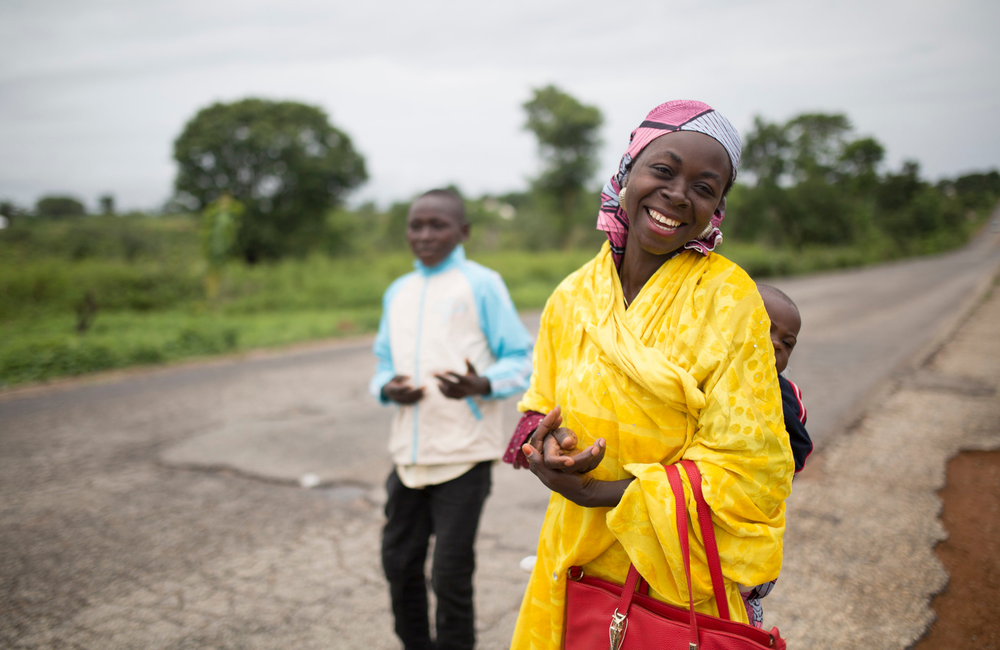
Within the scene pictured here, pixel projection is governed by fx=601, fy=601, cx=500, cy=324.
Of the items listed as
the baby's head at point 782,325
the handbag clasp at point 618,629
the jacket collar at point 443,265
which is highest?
the jacket collar at point 443,265

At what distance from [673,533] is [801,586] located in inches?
80.2

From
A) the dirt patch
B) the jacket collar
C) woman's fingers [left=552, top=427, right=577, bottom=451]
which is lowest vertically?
the dirt patch

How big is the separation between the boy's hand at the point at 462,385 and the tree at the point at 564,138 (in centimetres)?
2615

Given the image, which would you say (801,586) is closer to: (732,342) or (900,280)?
(732,342)

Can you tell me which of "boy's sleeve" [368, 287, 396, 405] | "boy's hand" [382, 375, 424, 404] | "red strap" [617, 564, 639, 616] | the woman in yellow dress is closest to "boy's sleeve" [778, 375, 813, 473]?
the woman in yellow dress

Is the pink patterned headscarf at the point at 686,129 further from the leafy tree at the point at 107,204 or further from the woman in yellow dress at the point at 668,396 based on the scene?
the leafy tree at the point at 107,204

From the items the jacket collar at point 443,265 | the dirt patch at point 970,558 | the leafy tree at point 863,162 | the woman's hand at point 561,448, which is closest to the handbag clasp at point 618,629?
the woman's hand at point 561,448

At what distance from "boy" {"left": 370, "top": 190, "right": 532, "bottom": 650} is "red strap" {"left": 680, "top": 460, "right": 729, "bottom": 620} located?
3.62 ft

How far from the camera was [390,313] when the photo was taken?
249 cm

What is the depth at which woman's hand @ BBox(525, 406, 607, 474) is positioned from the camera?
1227mm

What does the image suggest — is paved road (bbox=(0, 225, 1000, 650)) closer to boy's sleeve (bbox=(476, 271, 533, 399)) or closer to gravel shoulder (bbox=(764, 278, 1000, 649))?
gravel shoulder (bbox=(764, 278, 1000, 649))

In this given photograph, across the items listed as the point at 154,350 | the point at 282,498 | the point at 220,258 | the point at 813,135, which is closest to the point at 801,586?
the point at 282,498

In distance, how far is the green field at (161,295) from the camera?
28.9ft

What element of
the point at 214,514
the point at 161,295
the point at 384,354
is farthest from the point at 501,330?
the point at 161,295
